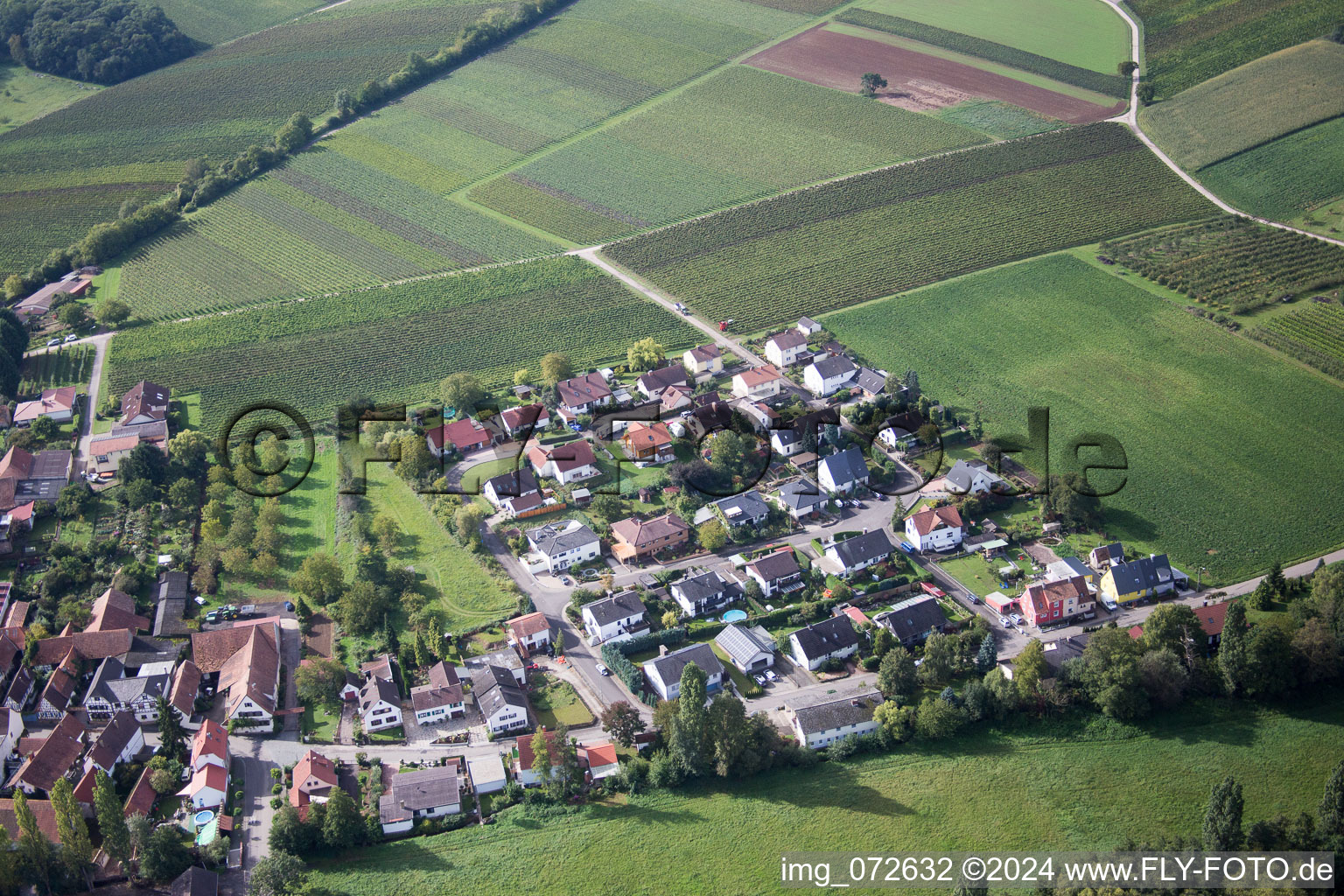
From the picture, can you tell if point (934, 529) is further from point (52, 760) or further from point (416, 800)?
point (52, 760)

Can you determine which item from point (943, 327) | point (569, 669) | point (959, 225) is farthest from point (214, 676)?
point (959, 225)

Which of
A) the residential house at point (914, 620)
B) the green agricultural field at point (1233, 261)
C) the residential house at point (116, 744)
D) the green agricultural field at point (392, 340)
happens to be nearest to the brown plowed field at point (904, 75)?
the green agricultural field at point (1233, 261)

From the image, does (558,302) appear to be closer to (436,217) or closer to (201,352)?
(436,217)

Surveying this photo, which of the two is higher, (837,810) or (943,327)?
(943,327)

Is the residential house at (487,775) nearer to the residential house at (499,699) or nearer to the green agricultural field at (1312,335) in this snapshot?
the residential house at (499,699)

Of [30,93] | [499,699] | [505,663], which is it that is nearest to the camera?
[499,699]

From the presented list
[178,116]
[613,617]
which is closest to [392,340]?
[613,617]
